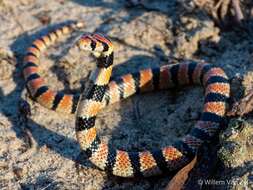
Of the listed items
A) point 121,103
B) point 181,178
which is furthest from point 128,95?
point 181,178

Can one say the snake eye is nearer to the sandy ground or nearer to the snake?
the snake

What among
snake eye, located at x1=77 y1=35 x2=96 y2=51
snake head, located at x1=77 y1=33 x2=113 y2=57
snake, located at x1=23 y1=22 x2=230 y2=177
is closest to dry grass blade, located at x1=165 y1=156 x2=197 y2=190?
snake, located at x1=23 y1=22 x2=230 y2=177

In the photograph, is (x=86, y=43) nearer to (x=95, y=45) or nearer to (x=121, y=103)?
(x=95, y=45)

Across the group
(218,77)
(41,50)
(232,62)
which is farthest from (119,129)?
(41,50)

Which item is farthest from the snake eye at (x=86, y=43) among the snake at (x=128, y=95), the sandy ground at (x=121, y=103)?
the sandy ground at (x=121, y=103)

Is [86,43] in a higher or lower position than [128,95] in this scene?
higher

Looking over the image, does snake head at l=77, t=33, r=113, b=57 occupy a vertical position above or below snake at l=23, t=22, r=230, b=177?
above
